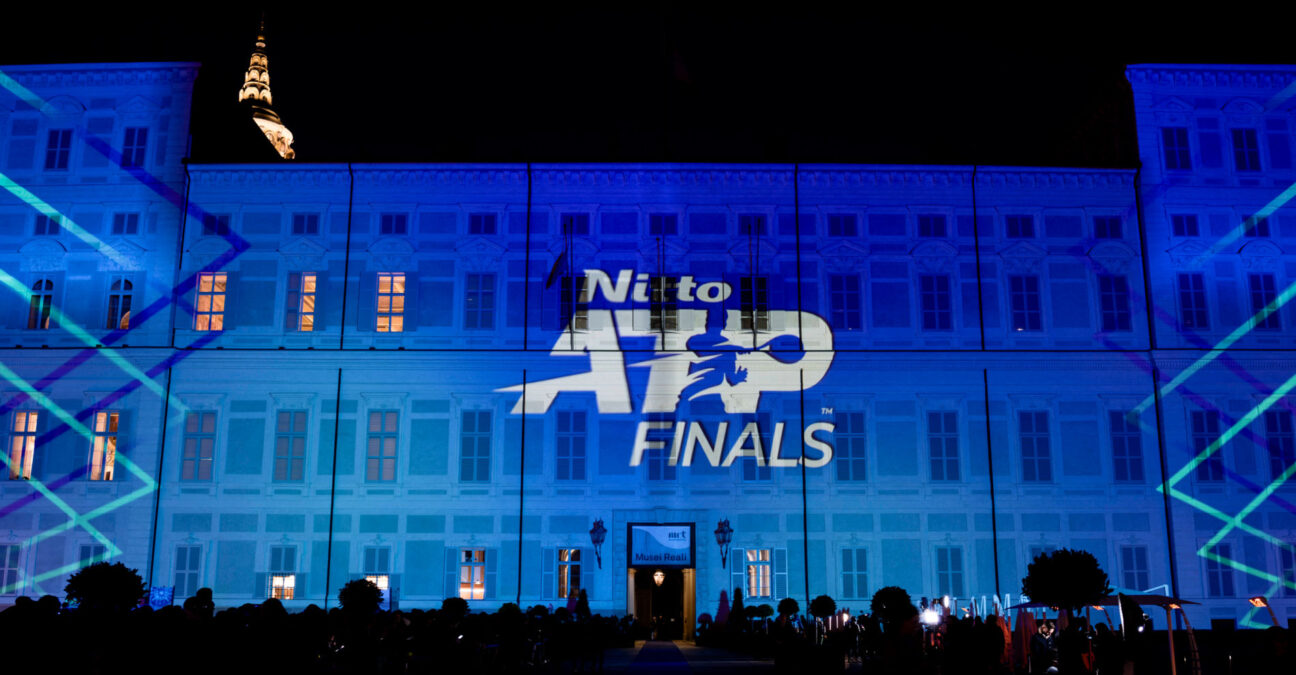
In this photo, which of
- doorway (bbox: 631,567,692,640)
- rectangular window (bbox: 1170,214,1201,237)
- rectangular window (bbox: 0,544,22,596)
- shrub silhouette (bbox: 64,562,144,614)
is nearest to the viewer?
shrub silhouette (bbox: 64,562,144,614)

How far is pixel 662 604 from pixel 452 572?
1196 centimetres

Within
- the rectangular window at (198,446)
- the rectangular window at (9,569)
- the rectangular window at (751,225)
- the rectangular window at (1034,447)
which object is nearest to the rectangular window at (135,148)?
the rectangular window at (198,446)

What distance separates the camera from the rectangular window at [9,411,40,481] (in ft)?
107

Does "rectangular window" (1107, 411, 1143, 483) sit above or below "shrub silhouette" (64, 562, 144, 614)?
above

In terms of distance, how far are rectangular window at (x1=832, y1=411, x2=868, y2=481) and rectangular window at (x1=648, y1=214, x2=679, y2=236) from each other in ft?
25.2

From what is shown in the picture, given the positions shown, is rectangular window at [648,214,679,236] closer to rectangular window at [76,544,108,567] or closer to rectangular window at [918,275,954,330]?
rectangular window at [918,275,954,330]

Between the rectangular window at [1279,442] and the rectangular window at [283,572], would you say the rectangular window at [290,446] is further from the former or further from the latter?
the rectangular window at [1279,442]

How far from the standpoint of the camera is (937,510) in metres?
32.5

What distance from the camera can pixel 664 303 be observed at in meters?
33.6

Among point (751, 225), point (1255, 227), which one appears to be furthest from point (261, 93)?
point (1255, 227)

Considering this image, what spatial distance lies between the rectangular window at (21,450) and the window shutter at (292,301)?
26.8 feet

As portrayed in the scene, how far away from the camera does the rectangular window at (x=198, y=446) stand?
3256 cm

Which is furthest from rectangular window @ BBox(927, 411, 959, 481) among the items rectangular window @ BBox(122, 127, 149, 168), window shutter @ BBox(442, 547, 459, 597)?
rectangular window @ BBox(122, 127, 149, 168)

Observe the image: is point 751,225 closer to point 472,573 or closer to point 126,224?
point 472,573
